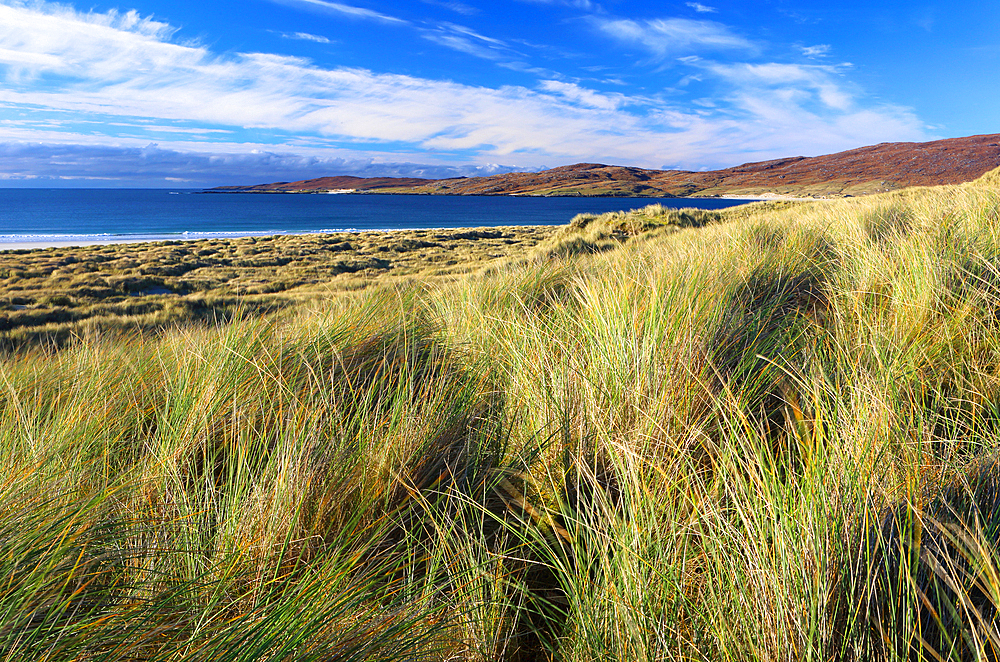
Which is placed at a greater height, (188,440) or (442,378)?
(442,378)

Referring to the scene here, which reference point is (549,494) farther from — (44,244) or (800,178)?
(800,178)

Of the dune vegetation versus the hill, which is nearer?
the dune vegetation

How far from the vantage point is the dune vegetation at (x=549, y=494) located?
1.08m

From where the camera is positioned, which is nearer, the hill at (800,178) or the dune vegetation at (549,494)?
the dune vegetation at (549,494)

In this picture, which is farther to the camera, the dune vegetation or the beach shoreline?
the beach shoreline

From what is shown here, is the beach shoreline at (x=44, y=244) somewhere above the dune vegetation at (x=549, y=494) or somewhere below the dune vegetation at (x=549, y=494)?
below

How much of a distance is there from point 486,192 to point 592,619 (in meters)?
158

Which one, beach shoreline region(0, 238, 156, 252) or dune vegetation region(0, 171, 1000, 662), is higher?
dune vegetation region(0, 171, 1000, 662)

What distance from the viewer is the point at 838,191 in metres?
77.0

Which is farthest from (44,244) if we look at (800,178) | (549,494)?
(800,178)

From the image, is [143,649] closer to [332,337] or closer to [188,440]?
[188,440]

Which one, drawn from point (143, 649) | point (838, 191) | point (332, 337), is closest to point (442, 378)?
point (332, 337)

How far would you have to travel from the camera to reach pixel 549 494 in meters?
1.83

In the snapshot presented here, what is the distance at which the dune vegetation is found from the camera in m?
1.08
